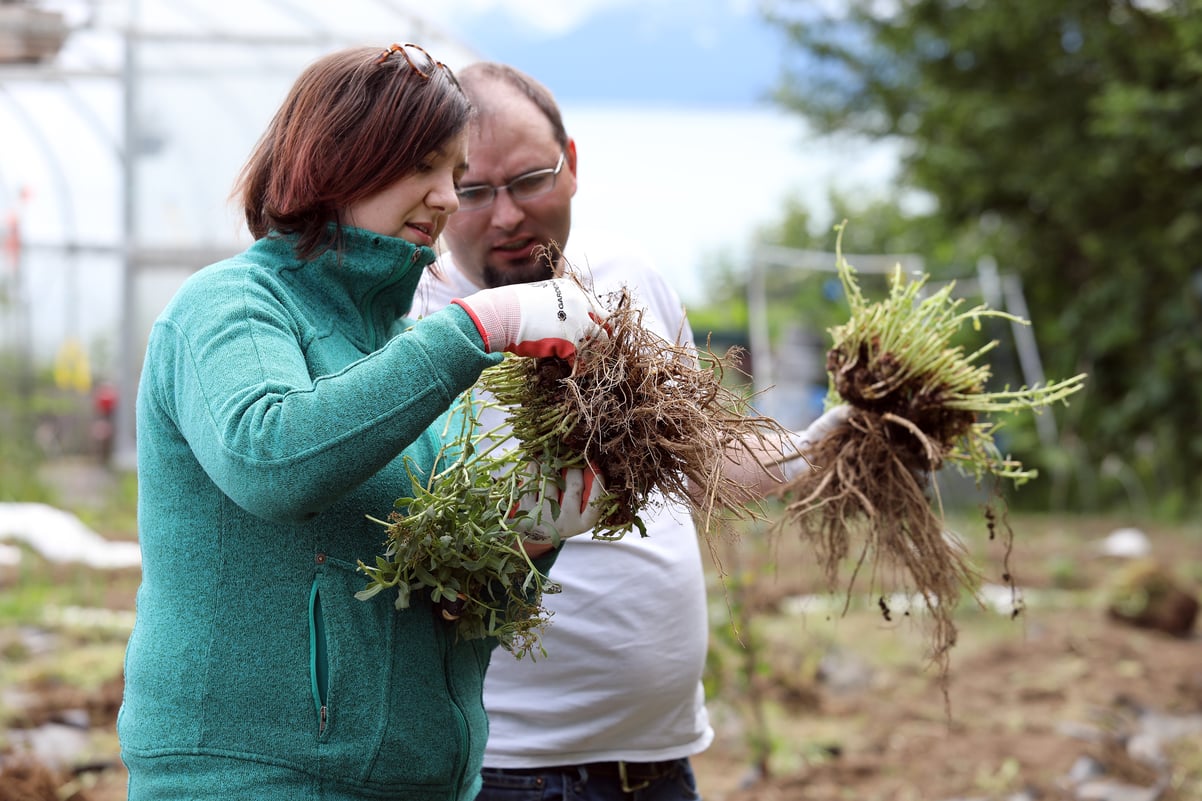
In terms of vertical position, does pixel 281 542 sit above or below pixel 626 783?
above

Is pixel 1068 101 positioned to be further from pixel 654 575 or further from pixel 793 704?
→ pixel 654 575

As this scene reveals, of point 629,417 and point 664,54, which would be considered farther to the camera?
point 664,54

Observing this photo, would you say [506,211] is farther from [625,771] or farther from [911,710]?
[911,710]

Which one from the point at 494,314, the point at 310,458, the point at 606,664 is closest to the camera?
the point at 310,458

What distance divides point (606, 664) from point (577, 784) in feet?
0.64

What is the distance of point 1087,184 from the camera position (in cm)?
968

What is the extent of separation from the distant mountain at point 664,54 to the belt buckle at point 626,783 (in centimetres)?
1063

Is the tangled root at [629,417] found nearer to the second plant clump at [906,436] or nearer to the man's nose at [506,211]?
the man's nose at [506,211]

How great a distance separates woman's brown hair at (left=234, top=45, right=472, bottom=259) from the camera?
133cm

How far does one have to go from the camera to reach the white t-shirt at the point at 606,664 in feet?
6.21

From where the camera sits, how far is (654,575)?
77.8 inches

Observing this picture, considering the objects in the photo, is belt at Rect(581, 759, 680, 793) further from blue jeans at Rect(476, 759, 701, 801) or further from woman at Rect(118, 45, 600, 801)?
woman at Rect(118, 45, 600, 801)

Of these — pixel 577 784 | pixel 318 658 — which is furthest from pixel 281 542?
pixel 577 784

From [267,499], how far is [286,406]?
0.09m
